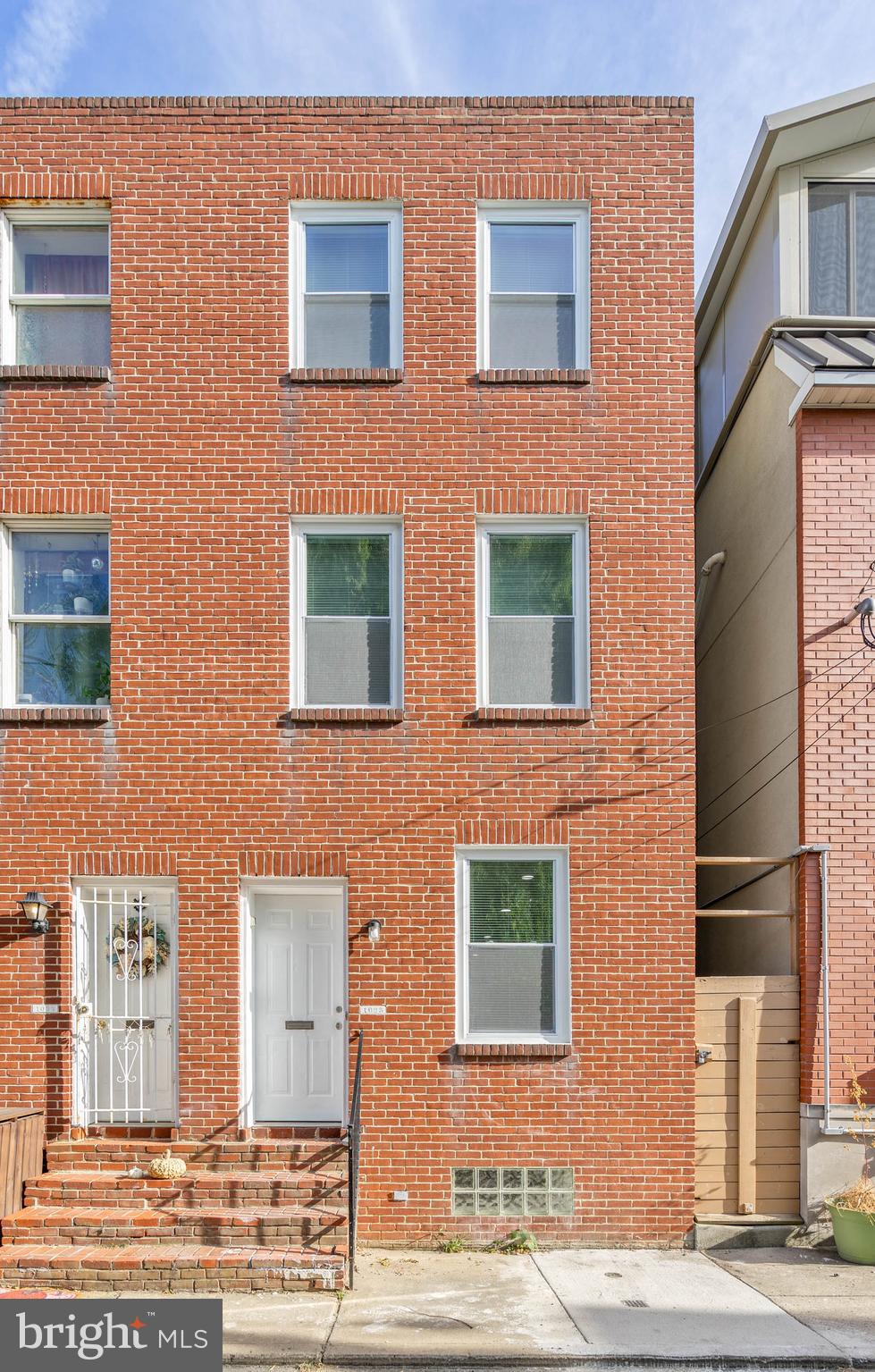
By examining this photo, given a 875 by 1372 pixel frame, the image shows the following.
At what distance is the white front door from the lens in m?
8.82

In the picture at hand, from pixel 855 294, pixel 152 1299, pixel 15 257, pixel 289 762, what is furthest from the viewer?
pixel 855 294

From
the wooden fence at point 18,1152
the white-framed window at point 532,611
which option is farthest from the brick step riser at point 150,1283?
the white-framed window at point 532,611

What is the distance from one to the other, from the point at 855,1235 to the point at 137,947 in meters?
5.94

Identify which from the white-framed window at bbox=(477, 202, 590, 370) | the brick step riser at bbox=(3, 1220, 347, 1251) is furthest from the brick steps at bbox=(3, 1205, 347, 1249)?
the white-framed window at bbox=(477, 202, 590, 370)

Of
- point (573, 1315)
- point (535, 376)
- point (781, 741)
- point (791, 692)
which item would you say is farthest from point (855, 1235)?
point (535, 376)

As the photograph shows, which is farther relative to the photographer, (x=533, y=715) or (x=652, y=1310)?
(x=533, y=715)

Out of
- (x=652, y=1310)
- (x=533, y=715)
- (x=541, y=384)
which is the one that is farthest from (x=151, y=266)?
(x=652, y=1310)

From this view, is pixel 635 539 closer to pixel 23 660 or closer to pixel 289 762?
pixel 289 762

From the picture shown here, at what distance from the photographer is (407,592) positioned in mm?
9055

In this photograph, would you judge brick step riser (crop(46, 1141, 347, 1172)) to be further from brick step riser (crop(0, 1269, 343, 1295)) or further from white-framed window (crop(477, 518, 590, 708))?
white-framed window (crop(477, 518, 590, 708))

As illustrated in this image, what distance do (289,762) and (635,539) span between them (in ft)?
11.1

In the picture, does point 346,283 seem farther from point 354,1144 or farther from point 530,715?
point 354,1144

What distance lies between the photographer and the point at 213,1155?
8.48 meters

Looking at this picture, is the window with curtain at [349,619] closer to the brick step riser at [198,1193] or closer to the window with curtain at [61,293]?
the window with curtain at [61,293]
